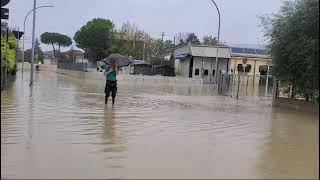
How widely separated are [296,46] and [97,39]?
73.0m

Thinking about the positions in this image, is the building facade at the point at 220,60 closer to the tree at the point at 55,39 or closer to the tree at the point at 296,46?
the tree at the point at 296,46

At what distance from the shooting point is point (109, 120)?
1412 centimetres

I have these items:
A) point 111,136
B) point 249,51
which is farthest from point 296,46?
point 249,51

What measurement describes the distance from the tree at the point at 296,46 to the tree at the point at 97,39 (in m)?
66.8

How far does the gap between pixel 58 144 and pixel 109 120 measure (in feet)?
14.5

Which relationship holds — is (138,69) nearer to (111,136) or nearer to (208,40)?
(208,40)

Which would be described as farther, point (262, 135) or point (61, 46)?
point (61, 46)

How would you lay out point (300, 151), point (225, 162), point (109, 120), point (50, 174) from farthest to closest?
point (109, 120) → point (300, 151) → point (225, 162) → point (50, 174)

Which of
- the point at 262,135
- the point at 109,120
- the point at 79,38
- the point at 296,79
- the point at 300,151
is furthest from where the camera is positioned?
the point at 79,38

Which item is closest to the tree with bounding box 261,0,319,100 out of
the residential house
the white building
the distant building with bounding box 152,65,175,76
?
the white building

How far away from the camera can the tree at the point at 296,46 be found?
1686cm

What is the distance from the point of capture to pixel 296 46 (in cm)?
1838

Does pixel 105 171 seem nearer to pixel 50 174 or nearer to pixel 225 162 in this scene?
pixel 50 174

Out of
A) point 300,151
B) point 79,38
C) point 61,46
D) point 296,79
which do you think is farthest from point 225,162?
point 61,46
